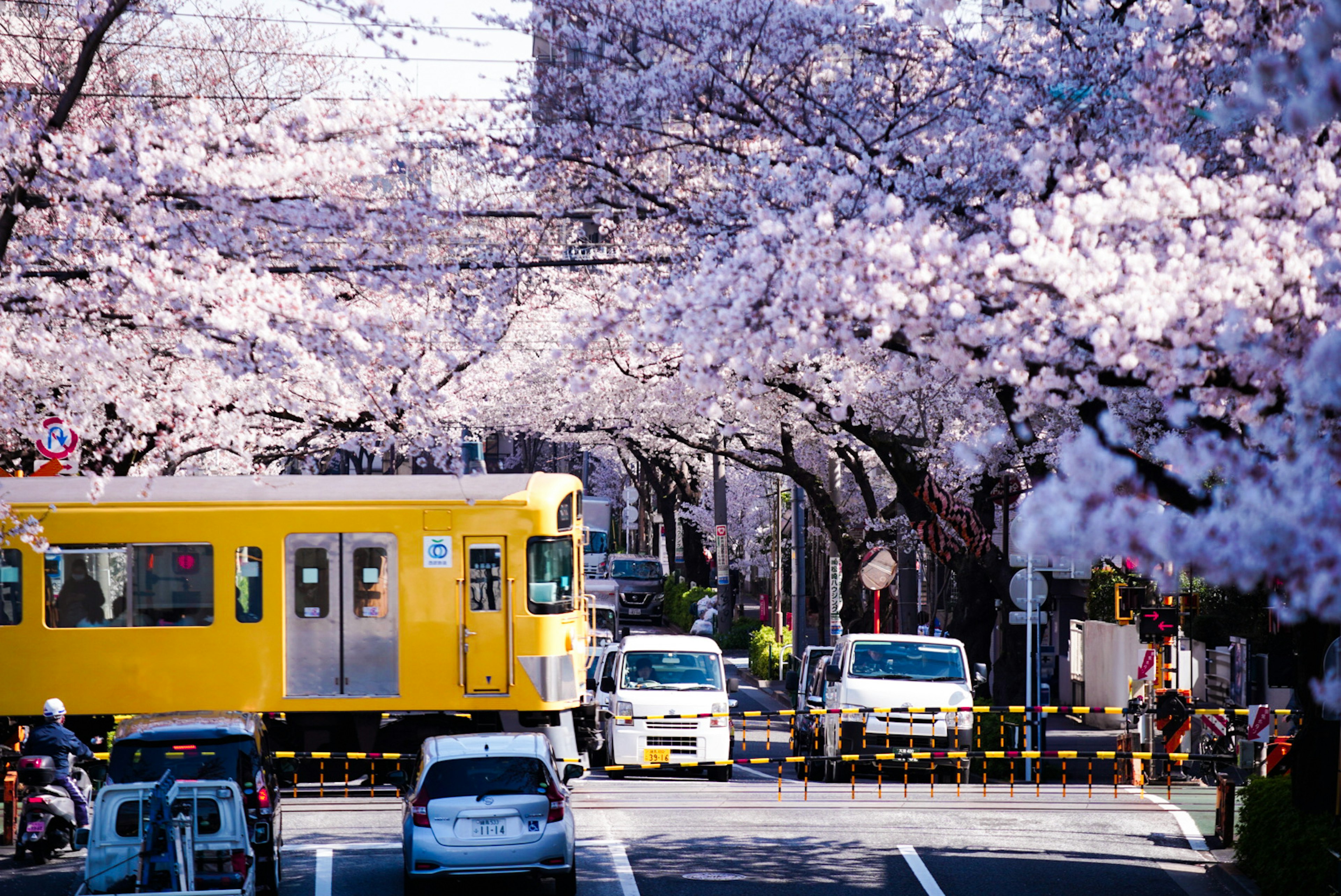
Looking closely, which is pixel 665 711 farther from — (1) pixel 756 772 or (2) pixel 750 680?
(2) pixel 750 680

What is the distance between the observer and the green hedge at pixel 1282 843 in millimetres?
11727

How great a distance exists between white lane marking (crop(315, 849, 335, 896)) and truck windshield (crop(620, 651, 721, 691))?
700 centimetres

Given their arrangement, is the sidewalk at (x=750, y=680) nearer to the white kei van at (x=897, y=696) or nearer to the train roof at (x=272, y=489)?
the white kei van at (x=897, y=696)

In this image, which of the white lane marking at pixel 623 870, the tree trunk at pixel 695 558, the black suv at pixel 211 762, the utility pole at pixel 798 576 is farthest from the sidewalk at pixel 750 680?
the black suv at pixel 211 762

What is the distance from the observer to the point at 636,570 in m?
57.8

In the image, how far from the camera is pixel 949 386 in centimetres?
2275

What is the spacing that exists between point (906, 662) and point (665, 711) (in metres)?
3.56

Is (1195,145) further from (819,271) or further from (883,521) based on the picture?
(883,521)

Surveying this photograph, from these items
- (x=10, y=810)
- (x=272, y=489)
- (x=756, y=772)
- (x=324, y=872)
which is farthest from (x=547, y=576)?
(x=756, y=772)

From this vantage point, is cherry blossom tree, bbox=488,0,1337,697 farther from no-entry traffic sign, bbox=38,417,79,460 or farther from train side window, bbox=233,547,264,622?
no-entry traffic sign, bbox=38,417,79,460

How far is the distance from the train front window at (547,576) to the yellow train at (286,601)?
0.02m

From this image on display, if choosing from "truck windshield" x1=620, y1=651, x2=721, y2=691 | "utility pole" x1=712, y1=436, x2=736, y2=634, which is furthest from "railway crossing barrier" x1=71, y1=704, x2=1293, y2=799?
"utility pole" x1=712, y1=436, x2=736, y2=634

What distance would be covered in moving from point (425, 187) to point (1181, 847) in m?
10.2

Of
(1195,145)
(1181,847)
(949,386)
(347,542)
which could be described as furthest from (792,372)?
(1195,145)
